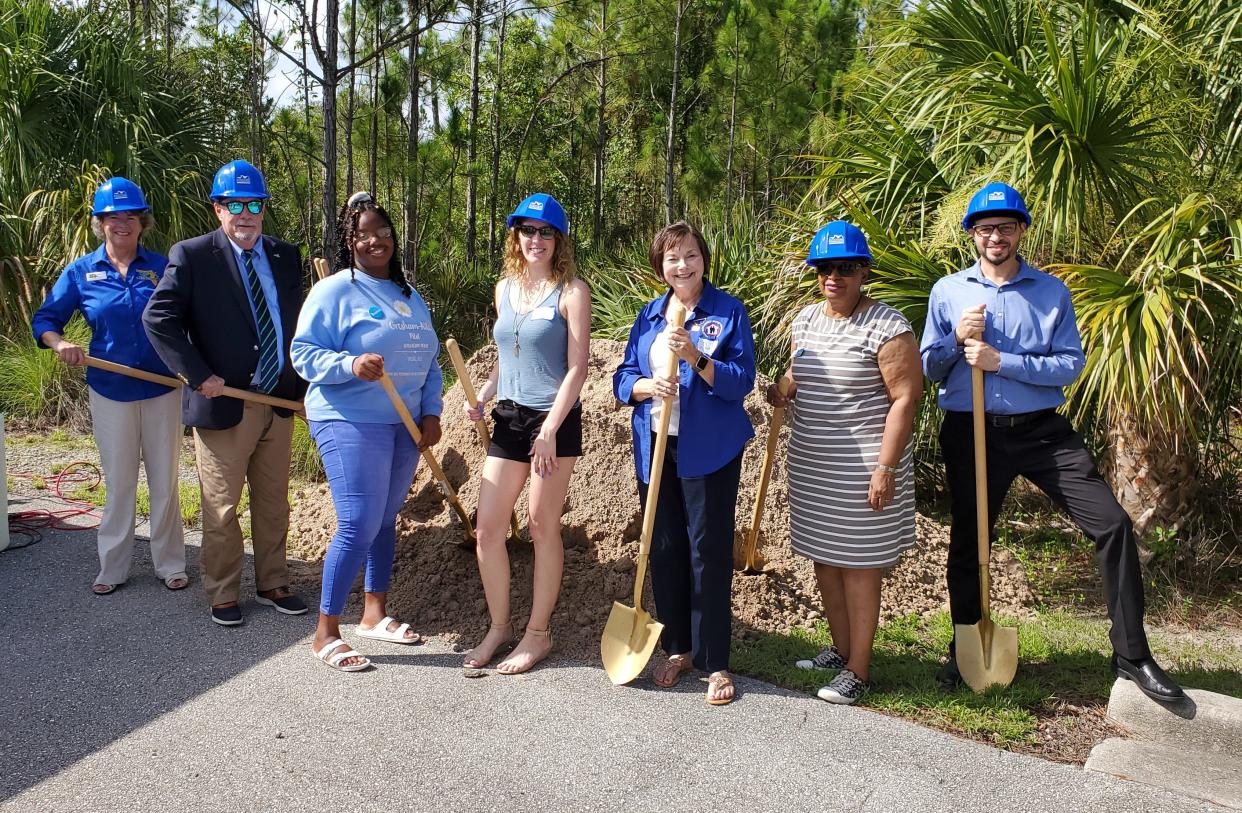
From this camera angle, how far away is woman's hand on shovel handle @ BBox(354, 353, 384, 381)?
367 cm

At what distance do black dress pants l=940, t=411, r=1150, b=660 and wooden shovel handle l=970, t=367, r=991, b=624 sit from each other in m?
0.07

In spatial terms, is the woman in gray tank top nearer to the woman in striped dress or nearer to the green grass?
the woman in striped dress

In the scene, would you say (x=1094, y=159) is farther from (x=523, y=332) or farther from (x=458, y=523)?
(x=458, y=523)

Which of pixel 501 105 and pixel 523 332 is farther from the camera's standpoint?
pixel 501 105

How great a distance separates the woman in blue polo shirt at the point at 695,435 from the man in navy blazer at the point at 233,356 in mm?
1710

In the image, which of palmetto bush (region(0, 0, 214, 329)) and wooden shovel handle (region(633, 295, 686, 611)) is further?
palmetto bush (region(0, 0, 214, 329))

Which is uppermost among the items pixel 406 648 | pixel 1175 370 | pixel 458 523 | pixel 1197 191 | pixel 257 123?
pixel 257 123

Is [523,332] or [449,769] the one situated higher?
[523,332]

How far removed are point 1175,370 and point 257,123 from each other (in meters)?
13.5

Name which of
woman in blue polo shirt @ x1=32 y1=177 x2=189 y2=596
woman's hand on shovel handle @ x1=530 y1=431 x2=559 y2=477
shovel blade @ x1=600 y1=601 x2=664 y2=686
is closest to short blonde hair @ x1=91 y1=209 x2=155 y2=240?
woman in blue polo shirt @ x1=32 y1=177 x2=189 y2=596

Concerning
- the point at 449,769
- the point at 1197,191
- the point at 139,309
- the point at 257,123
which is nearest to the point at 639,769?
the point at 449,769

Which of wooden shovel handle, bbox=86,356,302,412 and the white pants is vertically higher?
wooden shovel handle, bbox=86,356,302,412

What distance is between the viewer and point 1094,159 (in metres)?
4.74

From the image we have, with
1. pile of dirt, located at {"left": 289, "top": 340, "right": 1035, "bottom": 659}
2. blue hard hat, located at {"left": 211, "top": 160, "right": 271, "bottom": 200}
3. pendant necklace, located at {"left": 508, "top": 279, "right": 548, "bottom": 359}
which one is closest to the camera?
pendant necklace, located at {"left": 508, "top": 279, "right": 548, "bottom": 359}
